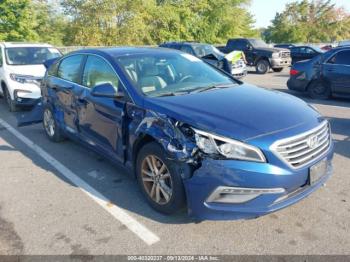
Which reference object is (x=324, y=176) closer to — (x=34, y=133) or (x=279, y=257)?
(x=279, y=257)

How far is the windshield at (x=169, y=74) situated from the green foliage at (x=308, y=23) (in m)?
51.2

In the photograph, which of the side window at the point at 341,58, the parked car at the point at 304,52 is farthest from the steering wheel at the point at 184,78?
the parked car at the point at 304,52

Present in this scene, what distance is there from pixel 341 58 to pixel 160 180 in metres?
7.73

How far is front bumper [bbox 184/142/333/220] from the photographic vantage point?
110 inches

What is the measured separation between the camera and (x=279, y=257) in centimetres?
279

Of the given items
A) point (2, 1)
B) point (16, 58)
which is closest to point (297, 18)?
point (2, 1)

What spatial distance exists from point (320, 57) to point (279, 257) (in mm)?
8093

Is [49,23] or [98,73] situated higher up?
[49,23]

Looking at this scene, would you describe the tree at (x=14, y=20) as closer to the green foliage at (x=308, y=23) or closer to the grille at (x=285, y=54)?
the grille at (x=285, y=54)

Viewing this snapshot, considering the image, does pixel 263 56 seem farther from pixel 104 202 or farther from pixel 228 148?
pixel 228 148

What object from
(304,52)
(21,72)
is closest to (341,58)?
(21,72)

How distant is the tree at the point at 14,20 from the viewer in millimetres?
20688

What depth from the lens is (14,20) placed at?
21.2 metres

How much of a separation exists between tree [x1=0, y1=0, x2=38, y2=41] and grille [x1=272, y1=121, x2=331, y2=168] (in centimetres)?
2183
